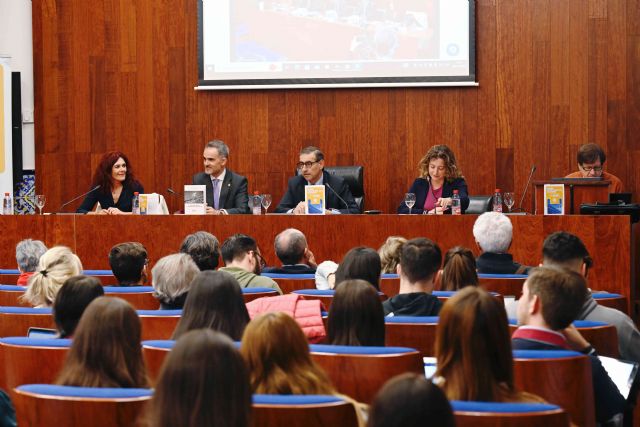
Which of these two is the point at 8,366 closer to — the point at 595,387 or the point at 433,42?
the point at 595,387

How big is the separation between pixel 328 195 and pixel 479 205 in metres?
1.27

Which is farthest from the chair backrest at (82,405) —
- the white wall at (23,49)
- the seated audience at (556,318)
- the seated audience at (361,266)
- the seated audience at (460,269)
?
the white wall at (23,49)

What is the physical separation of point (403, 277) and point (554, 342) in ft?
3.47

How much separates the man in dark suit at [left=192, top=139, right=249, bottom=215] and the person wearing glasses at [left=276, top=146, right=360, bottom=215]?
0.32 meters

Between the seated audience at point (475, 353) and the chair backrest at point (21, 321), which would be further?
the chair backrest at point (21, 321)

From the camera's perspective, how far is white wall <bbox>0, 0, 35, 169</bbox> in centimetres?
911

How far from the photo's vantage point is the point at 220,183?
291 inches

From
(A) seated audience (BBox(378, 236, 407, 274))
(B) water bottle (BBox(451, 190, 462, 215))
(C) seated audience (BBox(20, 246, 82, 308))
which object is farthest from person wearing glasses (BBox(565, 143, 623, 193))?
(C) seated audience (BBox(20, 246, 82, 308))

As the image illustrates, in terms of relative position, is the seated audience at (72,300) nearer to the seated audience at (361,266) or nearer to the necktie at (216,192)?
the seated audience at (361,266)

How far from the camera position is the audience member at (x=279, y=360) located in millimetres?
2186

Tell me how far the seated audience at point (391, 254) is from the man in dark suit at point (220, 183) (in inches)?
97.3

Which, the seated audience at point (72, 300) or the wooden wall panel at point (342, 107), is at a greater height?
the wooden wall panel at point (342, 107)

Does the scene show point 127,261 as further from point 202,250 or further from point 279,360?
point 279,360

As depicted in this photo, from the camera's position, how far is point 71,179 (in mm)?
9062
